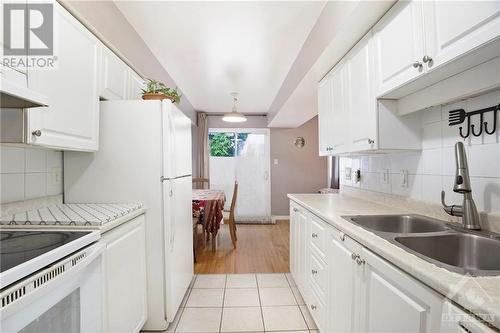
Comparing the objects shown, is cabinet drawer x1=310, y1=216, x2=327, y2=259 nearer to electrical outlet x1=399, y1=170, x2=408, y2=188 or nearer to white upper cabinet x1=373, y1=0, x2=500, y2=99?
electrical outlet x1=399, y1=170, x2=408, y2=188

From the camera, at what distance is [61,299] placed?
0.94 metres

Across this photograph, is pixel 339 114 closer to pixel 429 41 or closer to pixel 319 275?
pixel 429 41

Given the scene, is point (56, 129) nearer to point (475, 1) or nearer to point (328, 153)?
point (475, 1)

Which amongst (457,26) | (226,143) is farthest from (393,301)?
(226,143)

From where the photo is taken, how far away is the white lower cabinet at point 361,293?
0.71 meters

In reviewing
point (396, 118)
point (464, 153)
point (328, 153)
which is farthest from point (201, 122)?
point (464, 153)

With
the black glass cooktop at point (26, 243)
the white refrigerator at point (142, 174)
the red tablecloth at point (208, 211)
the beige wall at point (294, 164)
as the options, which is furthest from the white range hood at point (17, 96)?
the beige wall at point (294, 164)

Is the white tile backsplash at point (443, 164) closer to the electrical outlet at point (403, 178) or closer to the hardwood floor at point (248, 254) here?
the electrical outlet at point (403, 178)

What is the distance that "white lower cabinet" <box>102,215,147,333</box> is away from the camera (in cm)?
133

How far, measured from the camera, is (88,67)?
5.08 feet

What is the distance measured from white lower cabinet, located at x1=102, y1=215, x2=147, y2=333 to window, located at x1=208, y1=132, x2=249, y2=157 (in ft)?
13.6

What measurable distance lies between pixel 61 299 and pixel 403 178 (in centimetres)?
207

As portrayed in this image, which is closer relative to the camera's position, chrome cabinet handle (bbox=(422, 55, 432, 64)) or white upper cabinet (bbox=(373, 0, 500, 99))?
white upper cabinet (bbox=(373, 0, 500, 99))

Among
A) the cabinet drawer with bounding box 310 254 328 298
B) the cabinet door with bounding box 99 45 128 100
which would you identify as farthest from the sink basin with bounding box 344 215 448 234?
the cabinet door with bounding box 99 45 128 100
